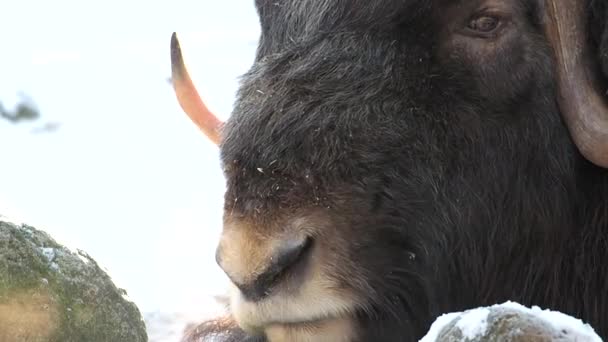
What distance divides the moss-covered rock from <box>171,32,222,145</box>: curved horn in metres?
1.22

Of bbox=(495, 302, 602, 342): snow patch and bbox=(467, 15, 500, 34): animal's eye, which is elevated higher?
bbox=(467, 15, 500, 34): animal's eye

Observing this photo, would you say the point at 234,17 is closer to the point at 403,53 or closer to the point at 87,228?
the point at 87,228

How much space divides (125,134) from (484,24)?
6.95 meters

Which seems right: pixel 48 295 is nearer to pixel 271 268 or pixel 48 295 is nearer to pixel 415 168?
pixel 271 268

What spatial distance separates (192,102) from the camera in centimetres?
383

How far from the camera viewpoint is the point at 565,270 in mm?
3096

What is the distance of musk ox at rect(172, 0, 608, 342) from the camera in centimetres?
273

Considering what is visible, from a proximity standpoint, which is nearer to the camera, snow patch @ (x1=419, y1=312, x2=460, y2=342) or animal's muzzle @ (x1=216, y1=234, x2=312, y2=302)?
snow patch @ (x1=419, y1=312, x2=460, y2=342)

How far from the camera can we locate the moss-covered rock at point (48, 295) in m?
2.51

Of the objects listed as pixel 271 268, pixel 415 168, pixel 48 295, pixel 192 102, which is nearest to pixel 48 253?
pixel 48 295

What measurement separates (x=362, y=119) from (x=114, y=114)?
755 centimetres

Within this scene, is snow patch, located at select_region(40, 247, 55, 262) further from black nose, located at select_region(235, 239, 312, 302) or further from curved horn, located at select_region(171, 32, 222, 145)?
curved horn, located at select_region(171, 32, 222, 145)

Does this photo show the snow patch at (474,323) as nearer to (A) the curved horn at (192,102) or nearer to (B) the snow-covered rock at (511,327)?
(B) the snow-covered rock at (511,327)

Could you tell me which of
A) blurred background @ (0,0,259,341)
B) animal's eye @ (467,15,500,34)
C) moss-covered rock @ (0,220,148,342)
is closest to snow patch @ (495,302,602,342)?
moss-covered rock @ (0,220,148,342)
